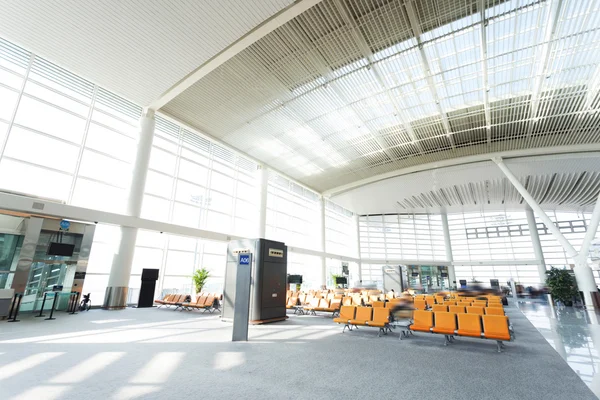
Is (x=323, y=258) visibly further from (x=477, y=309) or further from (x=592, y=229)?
(x=477, y=309)

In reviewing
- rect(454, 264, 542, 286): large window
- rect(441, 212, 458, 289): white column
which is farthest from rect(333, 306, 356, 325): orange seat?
rect(441, 212, 458, 289): white column

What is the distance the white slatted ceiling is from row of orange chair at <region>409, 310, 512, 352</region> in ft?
31.7

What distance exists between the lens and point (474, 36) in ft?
33.3

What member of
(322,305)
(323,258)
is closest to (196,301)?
(322,305)

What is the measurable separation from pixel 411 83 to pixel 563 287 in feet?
47.7

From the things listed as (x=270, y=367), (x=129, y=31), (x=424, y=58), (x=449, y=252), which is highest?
(x=424, y=58)

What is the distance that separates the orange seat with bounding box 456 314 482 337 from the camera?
221 inches

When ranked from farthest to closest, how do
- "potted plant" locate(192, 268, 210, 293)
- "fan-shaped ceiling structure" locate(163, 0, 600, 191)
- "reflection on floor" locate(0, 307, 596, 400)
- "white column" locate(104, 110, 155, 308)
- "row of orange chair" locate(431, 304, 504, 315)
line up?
"potted plant" locate(192, 268, 210, 293) < "white column" locate(104, 110, 155, 308) < "fan-shaped ceiling structure" locate(163, 0, 600, 191) < "row of orange chair" locate(431, 304, 504, 315) < "reflection on floor" locate(0, 307, 596, 400)

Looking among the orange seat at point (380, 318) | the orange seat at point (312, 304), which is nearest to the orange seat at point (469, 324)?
the orange seat at point (380, 318)

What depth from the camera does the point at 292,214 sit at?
2280 cm

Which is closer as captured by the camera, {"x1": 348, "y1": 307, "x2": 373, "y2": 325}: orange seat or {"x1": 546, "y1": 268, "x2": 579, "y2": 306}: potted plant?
{"x1": 348, "y1": 307, "x2": 373, "y2": 325}: orange seat

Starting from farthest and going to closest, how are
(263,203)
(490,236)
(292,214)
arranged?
1. (490,236)
2. (292,214)
3. (263,203)

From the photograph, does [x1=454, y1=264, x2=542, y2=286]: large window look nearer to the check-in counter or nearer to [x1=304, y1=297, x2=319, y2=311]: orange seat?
[x1=304, y1=297, x2=319, y2=311]: orange seat

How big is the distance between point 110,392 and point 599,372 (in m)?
6.68
